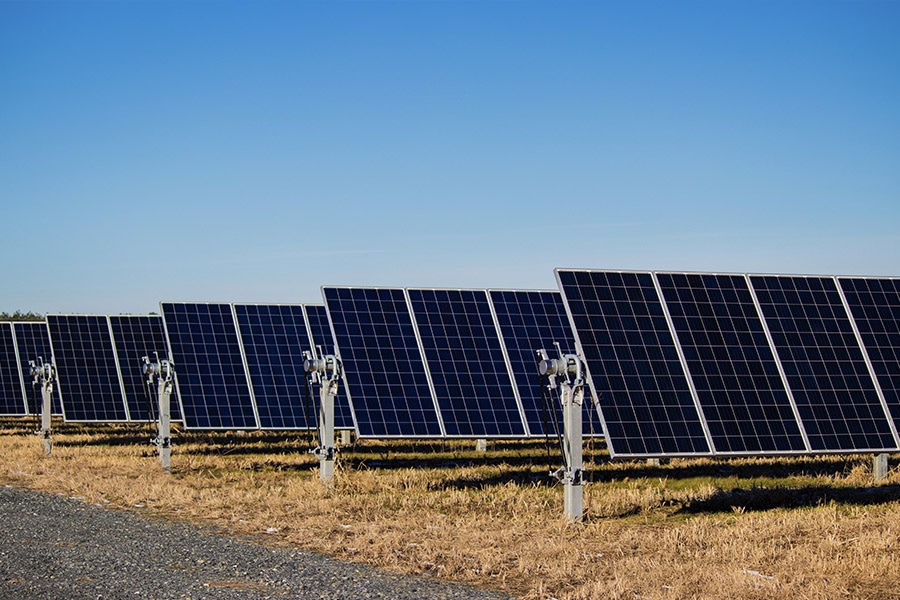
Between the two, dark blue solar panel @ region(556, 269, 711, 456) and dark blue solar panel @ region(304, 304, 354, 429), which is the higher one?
dark blue solar panel @ region(304, 304, 354, 429)

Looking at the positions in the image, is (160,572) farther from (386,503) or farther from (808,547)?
(808,547)

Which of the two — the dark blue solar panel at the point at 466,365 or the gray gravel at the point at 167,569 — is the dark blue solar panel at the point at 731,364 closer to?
the dark blue solar panel at the point at 466,365

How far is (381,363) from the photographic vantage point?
74.0 feet

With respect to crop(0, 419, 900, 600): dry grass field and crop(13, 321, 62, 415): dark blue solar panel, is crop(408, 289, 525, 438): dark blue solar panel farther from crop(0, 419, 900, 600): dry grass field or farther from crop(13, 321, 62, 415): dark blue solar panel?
crop(13, 321, 62, 415): dark blue solar panel

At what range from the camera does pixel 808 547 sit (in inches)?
505

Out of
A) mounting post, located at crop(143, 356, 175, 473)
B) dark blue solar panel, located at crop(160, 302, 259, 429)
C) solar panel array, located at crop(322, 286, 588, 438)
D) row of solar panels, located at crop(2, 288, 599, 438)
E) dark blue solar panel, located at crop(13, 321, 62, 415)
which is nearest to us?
solar panel array, located at crop(322, 286, 588, 438)

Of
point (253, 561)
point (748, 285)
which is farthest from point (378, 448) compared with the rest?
point (253, 561)

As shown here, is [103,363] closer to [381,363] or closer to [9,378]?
[9,378]

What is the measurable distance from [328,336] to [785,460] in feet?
46.7

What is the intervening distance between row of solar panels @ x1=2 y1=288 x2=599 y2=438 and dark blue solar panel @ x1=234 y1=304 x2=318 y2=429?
0.04 meters

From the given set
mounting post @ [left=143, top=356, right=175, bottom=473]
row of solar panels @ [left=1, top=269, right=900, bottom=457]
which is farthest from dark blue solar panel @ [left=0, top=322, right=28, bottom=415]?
mounting post @ [left=143, top=356, right=175, bottom=473]

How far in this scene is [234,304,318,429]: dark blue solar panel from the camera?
2916 centimetres

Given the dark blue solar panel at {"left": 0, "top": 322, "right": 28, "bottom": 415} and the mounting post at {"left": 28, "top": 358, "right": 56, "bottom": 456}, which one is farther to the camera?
the dark blue solar panel at {"left": 0, "top": 322, "right": 28, "bottom": 415}

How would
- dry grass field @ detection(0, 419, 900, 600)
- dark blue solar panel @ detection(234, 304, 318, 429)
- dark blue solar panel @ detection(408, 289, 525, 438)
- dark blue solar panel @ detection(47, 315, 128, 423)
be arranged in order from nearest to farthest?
dry grass field @ detection(0, 419, 900, 600), dark blue solar panel @ detection(408, 289, 525, 438), dark blue solar panel @ detection(234, 304, 318, 429), dark blue solar panel @ detection(47, 315, 128, 423)
